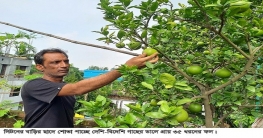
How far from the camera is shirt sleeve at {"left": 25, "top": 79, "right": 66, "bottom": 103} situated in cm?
123

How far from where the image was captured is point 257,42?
1313 millimetres

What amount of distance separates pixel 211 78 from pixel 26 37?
4.18m

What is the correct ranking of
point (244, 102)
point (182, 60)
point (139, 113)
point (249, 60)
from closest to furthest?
1. point (139, 113)
2. point (249, 60)
3. point (244, 102)
4. point (182, 60)

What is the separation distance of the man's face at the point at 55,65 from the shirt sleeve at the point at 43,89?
0.32 ft

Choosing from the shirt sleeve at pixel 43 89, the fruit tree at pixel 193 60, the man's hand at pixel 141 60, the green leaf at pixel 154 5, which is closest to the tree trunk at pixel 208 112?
the fruit tree at pixel 193 60

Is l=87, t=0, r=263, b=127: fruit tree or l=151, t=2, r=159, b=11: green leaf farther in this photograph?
l=151, t=2, r=159, b=11: green leaf

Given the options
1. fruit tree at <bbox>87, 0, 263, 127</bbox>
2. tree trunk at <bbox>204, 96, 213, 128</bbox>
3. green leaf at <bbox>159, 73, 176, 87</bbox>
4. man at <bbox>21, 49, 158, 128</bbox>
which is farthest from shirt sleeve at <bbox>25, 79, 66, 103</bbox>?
tree trunk at <bbox>204, 96, 213, 128</bbox>

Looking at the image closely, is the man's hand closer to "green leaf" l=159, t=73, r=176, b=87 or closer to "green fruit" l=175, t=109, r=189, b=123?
"green leaf" l=159, t=73, r=176, b=87

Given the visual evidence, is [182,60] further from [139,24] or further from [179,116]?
[179,116]

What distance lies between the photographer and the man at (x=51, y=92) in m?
1.19

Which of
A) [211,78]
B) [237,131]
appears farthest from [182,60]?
[237,131]

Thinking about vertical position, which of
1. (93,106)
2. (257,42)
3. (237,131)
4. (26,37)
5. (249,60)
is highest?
(26,37)

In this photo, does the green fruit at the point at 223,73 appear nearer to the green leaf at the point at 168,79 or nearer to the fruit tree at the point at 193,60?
the fruit tree at the point at 193,60

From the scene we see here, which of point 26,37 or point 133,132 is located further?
point 26,37
